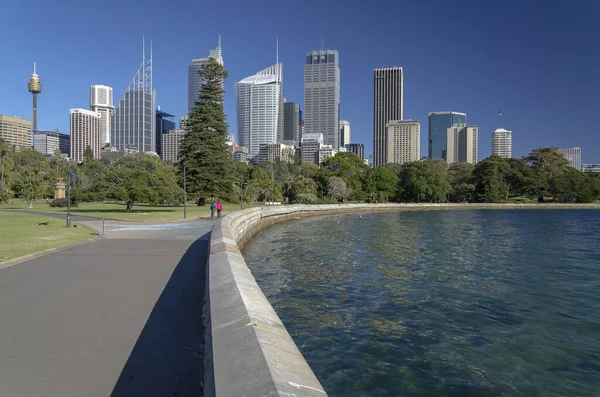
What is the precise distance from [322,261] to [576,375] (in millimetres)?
10848

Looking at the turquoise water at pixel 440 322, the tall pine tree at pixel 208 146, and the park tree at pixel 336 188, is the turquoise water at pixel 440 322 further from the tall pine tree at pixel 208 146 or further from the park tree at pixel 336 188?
the park tree at pixel 336 188

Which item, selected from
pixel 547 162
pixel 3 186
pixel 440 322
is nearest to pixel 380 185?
pixel 547 162

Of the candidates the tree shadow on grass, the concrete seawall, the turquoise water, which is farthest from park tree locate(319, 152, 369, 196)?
the concrete seawall

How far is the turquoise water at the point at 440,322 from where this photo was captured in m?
6.23

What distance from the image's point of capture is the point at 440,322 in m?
8.85

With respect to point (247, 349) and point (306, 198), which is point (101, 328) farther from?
point (306, 198)

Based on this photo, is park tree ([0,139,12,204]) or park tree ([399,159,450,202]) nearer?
park tree ([0,139,12,204])

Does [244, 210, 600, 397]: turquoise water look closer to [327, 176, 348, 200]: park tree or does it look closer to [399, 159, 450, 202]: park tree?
[327, 176, 348, 200]: park tree

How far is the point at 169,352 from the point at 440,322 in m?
6.12

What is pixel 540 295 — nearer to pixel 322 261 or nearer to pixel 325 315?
pixel 325 315

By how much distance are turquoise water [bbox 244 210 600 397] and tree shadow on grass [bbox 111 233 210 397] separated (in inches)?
80.0

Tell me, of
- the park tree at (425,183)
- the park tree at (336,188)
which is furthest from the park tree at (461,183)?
the park tree at (336,188)

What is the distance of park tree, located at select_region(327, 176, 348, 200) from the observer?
8450 centimetres

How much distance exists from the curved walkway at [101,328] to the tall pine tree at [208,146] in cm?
3613
